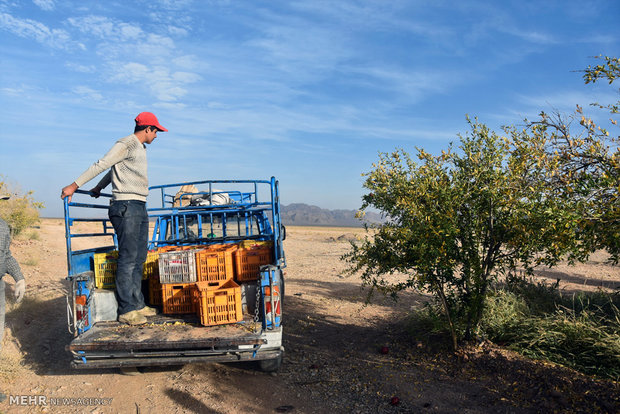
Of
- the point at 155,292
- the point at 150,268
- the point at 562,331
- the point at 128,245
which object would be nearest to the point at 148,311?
the point at 155,292

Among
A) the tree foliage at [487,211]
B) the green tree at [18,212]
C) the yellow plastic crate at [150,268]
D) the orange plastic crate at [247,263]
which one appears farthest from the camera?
the green tree at [18,212]

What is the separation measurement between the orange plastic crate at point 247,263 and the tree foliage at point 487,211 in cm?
138

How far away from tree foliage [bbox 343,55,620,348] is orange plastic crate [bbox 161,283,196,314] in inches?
89.7

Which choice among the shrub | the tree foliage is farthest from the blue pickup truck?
the shrub

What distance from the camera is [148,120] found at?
545cm

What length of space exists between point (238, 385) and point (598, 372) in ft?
13.5

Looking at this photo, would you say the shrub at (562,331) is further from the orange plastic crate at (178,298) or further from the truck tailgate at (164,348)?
the orange plastic crate at (178,298)

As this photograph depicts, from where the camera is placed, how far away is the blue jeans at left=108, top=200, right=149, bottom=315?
17.1ft

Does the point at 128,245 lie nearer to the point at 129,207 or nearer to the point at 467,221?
the point at 129,207

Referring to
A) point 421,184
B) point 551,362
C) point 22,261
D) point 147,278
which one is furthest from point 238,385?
point 22,261

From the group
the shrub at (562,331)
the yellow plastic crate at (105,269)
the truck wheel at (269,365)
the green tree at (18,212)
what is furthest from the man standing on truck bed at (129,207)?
the green tree at (18,212)

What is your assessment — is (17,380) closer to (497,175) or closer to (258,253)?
(258,253)

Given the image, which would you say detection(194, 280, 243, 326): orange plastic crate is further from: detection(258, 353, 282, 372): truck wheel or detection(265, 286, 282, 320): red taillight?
detection(258, 353, 282, 372): truck wheel

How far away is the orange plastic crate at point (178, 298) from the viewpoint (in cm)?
553
